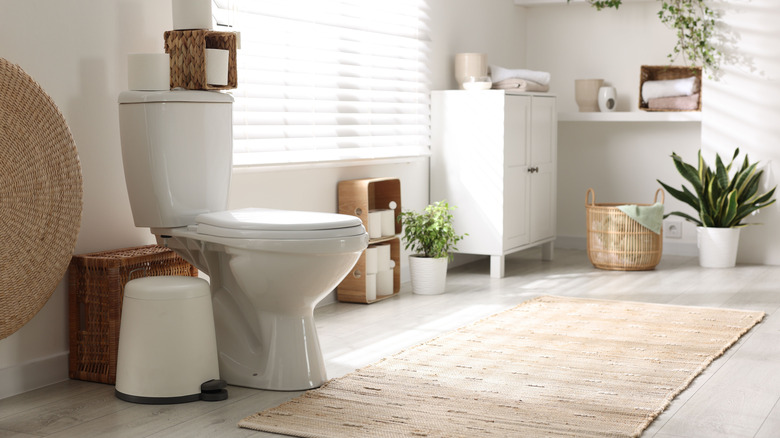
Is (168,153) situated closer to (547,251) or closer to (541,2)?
(547,251)

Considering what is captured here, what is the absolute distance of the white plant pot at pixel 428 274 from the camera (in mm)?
4121

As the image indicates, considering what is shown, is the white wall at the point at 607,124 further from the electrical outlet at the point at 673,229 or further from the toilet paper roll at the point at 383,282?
the toilet paper roll at the point at 383,282

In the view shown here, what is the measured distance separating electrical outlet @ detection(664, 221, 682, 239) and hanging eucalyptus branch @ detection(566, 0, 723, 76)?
0.90m

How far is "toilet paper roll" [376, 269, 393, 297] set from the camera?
405 centimetres

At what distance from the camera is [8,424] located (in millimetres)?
2326

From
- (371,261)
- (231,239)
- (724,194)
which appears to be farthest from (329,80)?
(724,194)

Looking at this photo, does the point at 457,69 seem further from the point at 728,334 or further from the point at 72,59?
the point at 72,59

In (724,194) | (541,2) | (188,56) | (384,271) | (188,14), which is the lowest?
(384,271)

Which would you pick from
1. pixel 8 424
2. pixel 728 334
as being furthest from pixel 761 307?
pixel 8 424

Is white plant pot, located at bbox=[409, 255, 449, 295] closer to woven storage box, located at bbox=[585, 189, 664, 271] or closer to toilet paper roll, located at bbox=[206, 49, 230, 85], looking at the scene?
woven storage box, located at bbox=[585, 189, 664, 271]

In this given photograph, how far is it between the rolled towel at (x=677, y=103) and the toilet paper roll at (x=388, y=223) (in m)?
1.91

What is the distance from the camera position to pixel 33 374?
105 inches

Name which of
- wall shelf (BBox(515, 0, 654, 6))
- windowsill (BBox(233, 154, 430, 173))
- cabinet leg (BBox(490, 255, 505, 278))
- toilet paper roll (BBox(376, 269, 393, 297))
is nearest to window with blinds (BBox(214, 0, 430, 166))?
windowsill (BBox(233, 154, 430, 173))

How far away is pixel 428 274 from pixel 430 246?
5.8 inches
